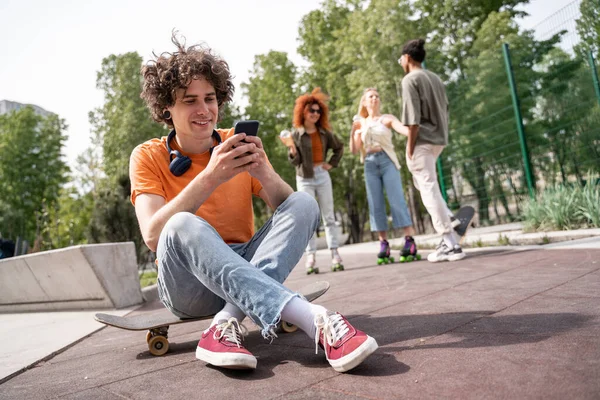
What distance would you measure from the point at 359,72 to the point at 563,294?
19.2 metres

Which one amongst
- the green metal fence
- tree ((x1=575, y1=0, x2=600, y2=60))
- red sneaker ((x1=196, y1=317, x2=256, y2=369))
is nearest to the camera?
red sneaker ((x1=196, y1=317, x2=256, y2=369))

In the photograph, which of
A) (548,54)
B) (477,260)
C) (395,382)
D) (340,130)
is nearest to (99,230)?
(477,260)

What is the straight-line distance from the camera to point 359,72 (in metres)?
21.1

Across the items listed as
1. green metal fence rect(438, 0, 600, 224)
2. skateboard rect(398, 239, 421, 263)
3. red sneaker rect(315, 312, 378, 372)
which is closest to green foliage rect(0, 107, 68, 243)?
green metal fence rect(438, 0, 600, 224)

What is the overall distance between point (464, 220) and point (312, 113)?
2679 millimetres

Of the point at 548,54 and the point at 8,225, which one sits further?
A: the point at 8,225

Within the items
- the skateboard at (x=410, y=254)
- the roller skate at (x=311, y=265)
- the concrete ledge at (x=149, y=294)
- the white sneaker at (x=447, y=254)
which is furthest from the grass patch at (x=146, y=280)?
the white sneaker at (x=447, y=254)

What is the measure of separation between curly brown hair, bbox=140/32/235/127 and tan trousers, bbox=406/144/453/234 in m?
3.29

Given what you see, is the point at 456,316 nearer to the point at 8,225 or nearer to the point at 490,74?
the point at 490,74

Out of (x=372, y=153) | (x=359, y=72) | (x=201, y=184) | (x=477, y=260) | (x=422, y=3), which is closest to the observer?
(x=201, y=184)

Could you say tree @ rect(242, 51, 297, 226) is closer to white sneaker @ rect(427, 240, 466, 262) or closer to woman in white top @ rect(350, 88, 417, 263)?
woman in white top @ rect(350, 88, 417, 263)

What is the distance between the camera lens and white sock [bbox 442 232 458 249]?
551cm

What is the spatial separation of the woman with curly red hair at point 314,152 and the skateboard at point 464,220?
172 cm

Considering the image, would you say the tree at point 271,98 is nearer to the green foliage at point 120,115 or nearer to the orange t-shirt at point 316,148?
the green foliage at point 120,115
